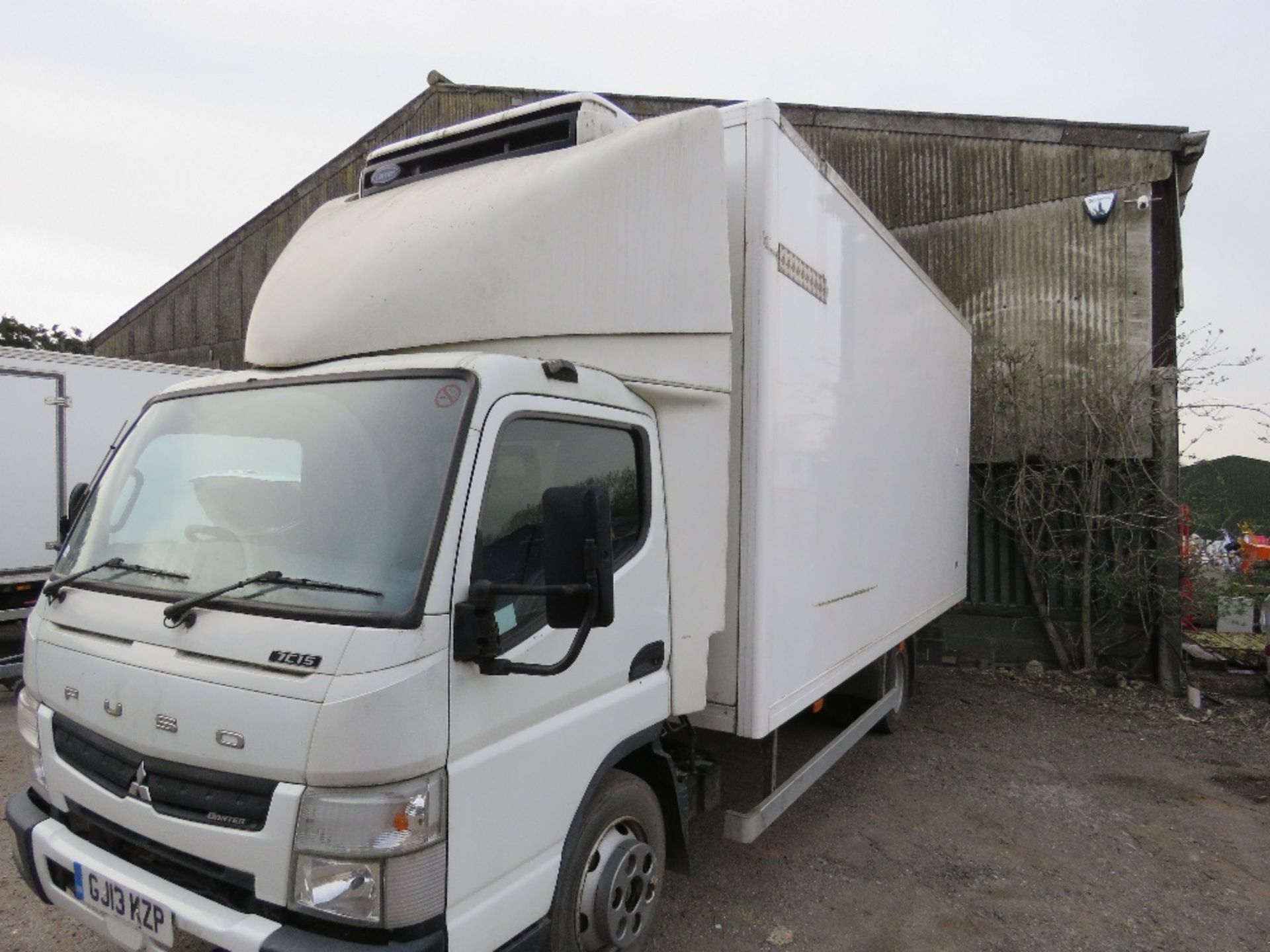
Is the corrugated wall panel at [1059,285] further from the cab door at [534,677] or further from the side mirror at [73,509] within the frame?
the side mirror at [73,509]

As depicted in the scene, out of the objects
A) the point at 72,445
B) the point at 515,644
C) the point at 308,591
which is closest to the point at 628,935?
the point at 515,644

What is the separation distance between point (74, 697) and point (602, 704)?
5.35 feet

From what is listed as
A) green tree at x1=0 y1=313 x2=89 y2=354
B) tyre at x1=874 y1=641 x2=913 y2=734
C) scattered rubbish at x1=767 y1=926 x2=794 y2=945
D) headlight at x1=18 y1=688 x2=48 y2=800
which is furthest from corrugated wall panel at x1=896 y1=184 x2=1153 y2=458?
green tree at x1=0 y1=313 x2=89 y2=354

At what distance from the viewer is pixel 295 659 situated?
210 cm

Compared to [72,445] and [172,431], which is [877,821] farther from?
[72,445]

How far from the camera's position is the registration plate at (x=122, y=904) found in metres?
2.20

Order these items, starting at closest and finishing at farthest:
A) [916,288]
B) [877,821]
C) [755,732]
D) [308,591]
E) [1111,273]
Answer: [308,591] < [755,732] < [877,821] < [916,288] < [1111,273]

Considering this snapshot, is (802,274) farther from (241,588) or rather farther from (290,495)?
(241,588)

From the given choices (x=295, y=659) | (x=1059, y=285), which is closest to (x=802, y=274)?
(x=295, y=659)

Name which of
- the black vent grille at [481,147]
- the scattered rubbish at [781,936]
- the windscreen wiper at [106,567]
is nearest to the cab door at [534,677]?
the windscreen wiper at [106,567]

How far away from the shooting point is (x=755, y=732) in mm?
3383

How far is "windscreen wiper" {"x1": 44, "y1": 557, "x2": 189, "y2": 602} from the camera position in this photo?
257 cm

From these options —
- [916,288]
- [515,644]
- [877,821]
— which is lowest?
[877,821]

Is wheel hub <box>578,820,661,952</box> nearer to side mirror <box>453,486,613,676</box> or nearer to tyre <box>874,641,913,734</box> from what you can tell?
side mirror <box>453,486,613,676</box>
